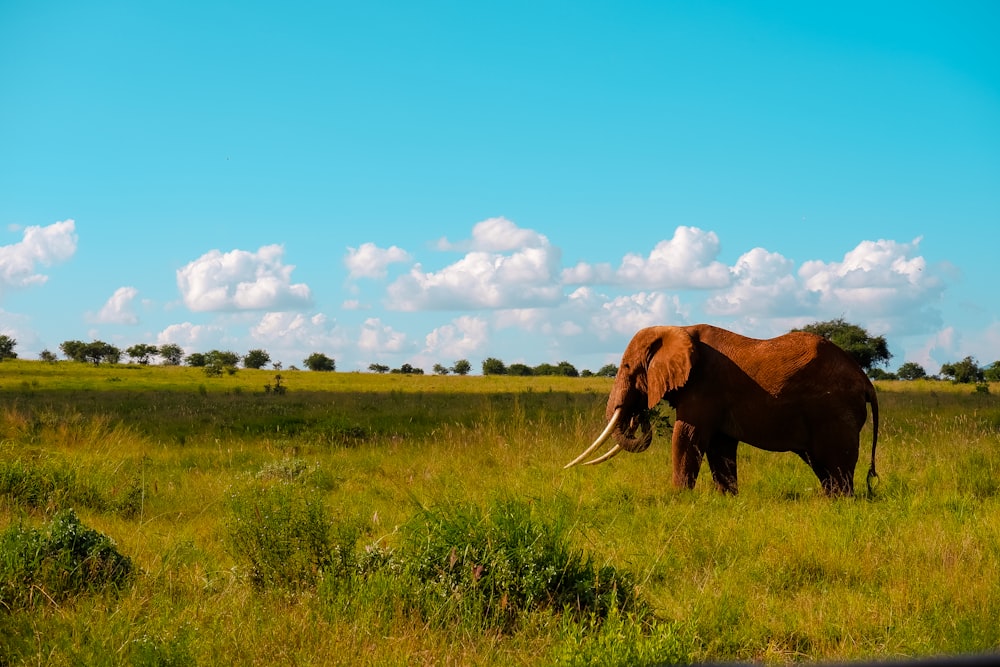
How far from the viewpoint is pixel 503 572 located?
4.79 meters

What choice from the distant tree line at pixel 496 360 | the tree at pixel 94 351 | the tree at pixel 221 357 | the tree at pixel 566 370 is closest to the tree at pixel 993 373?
the distant tree line at pixel 496 360

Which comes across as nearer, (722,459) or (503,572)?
(503,572)

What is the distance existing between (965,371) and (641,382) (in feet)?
211

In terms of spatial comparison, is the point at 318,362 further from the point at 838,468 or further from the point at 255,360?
the point at 838,468

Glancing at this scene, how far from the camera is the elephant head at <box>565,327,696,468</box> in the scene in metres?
8.53

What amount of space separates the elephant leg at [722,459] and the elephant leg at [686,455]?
47 centimetres

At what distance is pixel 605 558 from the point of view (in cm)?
576

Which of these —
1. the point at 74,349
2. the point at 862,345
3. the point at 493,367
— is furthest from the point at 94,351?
the point at 862,345

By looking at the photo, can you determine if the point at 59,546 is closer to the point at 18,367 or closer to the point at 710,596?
the point at 710,596

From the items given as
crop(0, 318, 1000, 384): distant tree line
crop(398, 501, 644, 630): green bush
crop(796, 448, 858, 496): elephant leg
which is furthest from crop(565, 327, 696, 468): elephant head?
crop(0, 318, 1000, 384): distant tree line

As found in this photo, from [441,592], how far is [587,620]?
89 centimetres

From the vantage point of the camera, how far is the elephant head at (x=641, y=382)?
28.0 feet

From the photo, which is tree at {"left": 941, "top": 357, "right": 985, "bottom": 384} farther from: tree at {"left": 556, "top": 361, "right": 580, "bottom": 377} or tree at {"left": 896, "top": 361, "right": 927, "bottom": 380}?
tree at {"left": 556, "top": 361, "right": 580, "bottom": 377}

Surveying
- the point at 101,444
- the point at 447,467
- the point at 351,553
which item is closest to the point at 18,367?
the point at 101,444
